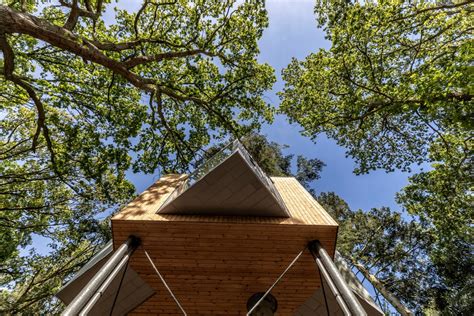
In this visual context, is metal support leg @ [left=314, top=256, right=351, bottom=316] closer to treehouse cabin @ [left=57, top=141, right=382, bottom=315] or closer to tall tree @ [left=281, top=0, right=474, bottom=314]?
treehouse cabin @ [left=57, top=141, right=382, bottom=315]

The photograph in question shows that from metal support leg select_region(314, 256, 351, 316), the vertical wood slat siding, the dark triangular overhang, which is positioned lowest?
metal support leg select_region(314, 256, 351, 316)

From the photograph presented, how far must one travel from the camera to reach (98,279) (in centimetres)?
441

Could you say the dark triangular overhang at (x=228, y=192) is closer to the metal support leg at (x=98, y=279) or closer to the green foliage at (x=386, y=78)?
the metal support leg at (x=98, y=279)

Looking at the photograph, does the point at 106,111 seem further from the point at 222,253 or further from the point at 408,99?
the point at 408,99

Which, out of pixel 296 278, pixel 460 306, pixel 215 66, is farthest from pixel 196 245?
pixel 460 306

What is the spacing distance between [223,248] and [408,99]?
8.90m

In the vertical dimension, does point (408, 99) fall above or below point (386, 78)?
below

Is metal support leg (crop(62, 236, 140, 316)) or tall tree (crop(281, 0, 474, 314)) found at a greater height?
tall tree (crop(281, 0, 474, 314))

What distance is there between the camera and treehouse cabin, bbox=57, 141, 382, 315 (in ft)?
18.5

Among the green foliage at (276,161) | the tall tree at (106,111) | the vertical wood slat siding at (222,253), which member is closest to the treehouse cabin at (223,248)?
the vertical wood slat siding at (222,253)

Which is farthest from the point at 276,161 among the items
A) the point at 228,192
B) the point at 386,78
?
the point at 228,192

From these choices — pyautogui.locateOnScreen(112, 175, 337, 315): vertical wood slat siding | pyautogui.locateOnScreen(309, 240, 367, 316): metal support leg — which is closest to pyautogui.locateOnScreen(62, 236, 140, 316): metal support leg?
pyautogui.locateOnScreen(112, 175, 337, 315): vertical wood slat siding

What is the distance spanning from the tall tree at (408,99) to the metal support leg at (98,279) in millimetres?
10141

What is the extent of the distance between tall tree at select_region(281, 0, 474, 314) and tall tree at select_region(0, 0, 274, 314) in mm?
2987
